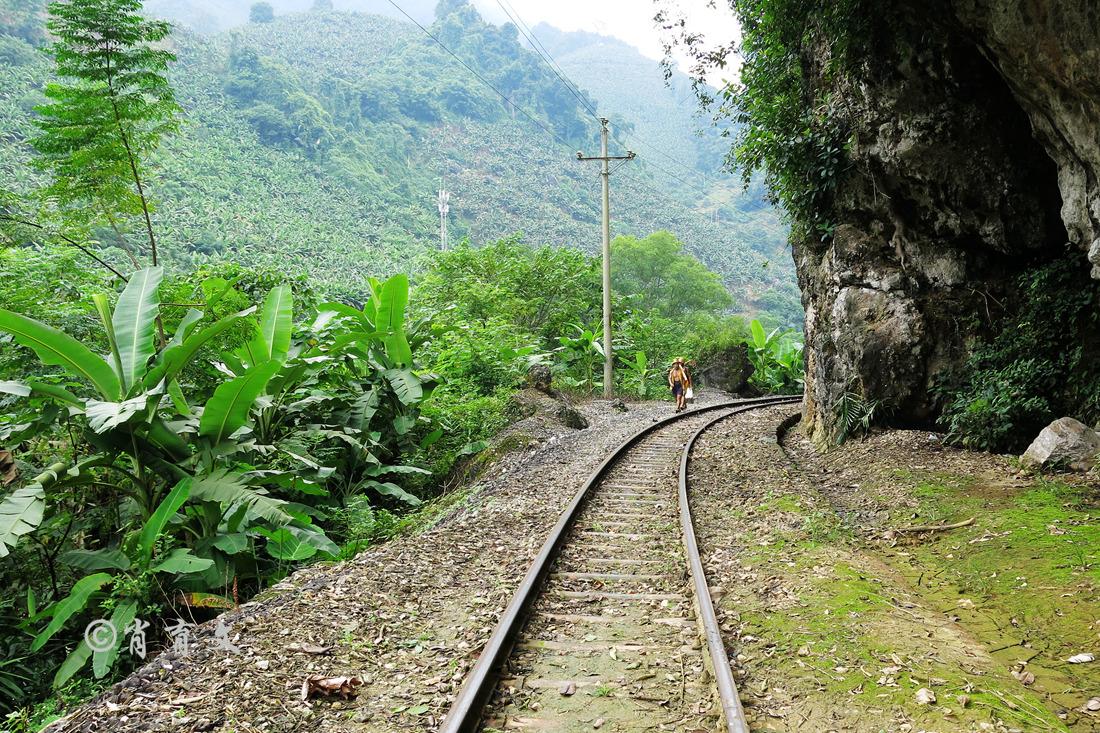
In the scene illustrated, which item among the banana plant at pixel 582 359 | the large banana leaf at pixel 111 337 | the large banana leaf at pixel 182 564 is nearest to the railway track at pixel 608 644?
the large banana leaf at pixel 182 564

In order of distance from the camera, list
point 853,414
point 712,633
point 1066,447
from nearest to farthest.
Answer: point 712,633 < point 1066,447 < point 853,414

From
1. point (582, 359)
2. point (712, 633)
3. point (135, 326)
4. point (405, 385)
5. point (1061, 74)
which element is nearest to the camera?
point (712, 633)

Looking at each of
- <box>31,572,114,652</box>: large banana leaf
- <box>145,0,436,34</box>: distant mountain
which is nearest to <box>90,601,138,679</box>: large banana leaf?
<box>31,572,114,652</box>: large banana leaf

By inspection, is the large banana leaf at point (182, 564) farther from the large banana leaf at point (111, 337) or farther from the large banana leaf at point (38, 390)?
the large banana leaf at point (111, 337)

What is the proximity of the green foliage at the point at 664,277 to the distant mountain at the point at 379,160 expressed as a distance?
49.5 ft

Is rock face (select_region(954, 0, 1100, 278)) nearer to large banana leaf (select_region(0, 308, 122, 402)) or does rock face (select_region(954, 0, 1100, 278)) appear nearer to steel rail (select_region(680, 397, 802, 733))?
steel rail (select_region(680, 397, 802, 733))

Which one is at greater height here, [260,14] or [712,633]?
[260,14]

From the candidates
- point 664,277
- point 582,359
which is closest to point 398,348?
point 582,359

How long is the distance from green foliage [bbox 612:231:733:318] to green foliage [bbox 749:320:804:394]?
19.2m

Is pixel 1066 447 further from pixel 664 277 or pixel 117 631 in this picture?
pixel 664 277

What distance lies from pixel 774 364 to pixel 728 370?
1.98 meters

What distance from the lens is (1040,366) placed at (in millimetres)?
7785

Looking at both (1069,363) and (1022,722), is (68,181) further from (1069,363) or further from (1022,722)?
(1069,363)

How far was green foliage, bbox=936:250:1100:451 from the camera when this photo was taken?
7461mm
